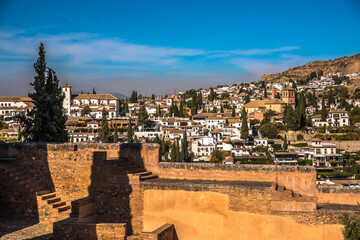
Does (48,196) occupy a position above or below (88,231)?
above

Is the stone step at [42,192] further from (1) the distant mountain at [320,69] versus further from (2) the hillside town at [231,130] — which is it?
(1) the distant mountain at [320,69]

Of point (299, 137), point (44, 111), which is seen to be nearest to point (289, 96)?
point (299, 137)

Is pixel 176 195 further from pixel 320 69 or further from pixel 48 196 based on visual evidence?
pixel 320 69

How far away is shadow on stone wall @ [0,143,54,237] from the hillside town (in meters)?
34.6

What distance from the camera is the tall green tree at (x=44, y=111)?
39.2ft

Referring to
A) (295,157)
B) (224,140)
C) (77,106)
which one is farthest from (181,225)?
(77,106)

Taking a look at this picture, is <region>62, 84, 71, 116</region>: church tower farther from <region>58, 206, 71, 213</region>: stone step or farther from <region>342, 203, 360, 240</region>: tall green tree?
<region>342, 203, 360, 240</region>: tall green tree

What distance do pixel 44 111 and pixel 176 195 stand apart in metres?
6.98

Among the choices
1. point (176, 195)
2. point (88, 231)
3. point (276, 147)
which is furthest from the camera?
point (276, 147)

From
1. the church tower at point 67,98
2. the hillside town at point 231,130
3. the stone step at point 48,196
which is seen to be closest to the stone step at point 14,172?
the stone step at point 48,196

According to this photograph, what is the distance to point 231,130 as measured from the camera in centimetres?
6334

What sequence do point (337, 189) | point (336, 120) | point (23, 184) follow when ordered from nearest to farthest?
point (337, 189) < point (23, 184) < point (336, 120)

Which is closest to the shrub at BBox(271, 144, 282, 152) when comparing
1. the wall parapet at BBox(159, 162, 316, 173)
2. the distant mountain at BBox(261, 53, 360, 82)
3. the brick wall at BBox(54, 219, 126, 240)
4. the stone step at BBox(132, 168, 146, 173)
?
the wall parapet at BBox(159, 162, 316, 173)

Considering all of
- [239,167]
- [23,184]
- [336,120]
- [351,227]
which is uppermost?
[336,120]
